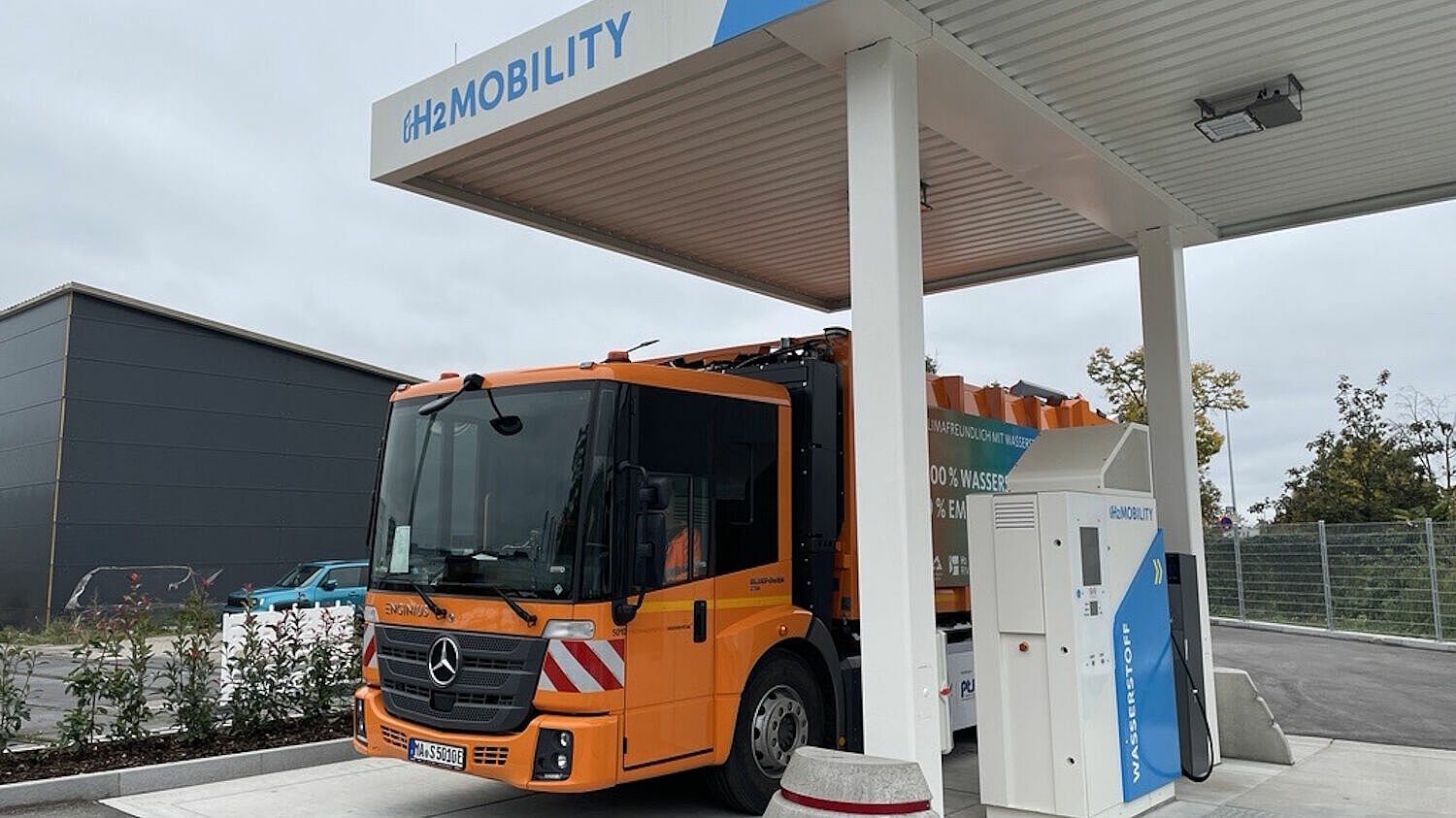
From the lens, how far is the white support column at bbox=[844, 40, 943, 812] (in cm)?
523

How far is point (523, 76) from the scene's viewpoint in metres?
6.47

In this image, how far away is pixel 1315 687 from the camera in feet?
40.9

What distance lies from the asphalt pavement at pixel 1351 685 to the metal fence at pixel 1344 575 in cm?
70

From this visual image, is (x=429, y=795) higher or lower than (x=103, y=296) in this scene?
lower

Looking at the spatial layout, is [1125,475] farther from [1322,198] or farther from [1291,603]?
[1291,603]

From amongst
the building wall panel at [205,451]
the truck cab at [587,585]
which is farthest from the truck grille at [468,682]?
the building wall panel at [205,451]

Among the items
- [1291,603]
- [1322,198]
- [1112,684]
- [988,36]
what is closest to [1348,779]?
[1112,684]

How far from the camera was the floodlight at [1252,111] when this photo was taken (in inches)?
255

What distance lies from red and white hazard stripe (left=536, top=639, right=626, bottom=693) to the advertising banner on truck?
122 inches

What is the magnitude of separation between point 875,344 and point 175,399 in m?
23.2

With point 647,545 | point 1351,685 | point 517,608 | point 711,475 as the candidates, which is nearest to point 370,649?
point 517,608

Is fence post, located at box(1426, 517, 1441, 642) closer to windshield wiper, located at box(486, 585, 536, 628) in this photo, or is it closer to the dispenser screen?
the dispenser screen

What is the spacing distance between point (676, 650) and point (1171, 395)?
4.62m

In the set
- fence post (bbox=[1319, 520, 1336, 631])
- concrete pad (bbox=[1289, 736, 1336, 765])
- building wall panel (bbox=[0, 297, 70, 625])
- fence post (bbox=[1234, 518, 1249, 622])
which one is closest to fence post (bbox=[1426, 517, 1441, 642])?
fence post (bbox=[1319, 520, 1336, 631])
